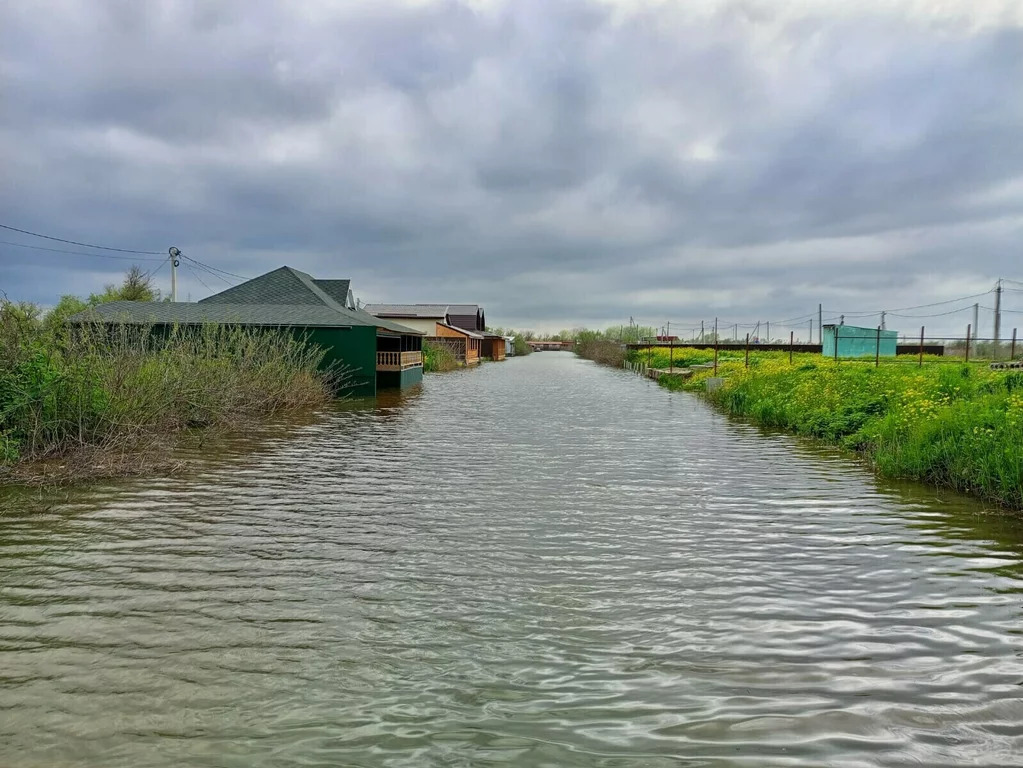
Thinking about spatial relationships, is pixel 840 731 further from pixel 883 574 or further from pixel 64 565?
pixel 64 565

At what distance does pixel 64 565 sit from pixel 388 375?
24.3 m

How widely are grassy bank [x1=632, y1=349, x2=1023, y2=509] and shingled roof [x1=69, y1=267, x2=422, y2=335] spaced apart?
1468 cm

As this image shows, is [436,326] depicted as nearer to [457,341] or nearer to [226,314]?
[457,341]

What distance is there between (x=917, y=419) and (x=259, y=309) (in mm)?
22550

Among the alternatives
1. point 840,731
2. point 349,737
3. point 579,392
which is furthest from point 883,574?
point 579,392

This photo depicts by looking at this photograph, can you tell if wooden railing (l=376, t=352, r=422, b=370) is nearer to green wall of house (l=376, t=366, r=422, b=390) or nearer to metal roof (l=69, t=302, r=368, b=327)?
green wall of house (l=376, t=366, r=422, b=390)

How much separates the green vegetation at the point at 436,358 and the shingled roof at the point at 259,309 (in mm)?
12019

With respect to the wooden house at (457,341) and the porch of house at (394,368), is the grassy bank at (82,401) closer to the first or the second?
the porch of house at (394,368)

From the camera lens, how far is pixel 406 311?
6675 cm

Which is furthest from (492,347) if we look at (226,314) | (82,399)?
(82,399)

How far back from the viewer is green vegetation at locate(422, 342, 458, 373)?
47.0m

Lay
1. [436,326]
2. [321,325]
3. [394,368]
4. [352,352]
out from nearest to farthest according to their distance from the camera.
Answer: [321,325] < [352,352] < [394,368] < [436,326]

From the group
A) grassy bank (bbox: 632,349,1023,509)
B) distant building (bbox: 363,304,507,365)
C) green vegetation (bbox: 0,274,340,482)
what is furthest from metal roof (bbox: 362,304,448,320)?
green vegetation (bbox: 0,274,340,482)

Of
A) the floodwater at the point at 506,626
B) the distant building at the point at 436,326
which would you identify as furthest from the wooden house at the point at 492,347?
the floodwater at the point at 506,626
